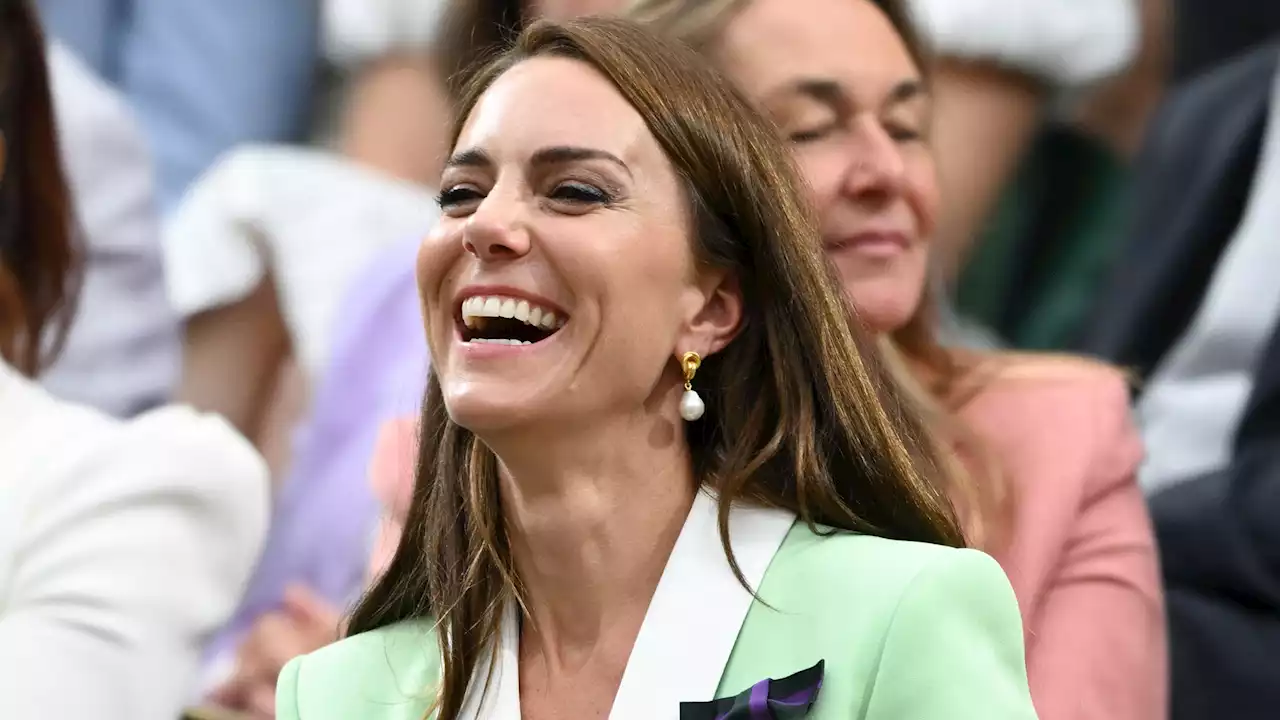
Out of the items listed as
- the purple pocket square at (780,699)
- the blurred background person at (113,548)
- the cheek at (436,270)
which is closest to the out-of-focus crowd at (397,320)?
the blurred background person at (113,548)

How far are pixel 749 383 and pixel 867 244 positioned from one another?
19 cm

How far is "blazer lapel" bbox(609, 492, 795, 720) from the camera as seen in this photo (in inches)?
30.4

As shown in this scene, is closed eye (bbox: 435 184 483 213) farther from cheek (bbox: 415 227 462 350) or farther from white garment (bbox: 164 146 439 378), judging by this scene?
white garment (bbox: 164 146 439 378)

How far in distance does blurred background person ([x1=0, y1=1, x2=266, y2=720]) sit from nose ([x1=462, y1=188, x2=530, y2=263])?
0.27m

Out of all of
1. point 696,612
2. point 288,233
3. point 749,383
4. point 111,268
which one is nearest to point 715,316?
point 749,383

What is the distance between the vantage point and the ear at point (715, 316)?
0.82 meters

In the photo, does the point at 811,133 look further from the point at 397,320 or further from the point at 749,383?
the point at 397,320

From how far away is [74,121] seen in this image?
4.09ft

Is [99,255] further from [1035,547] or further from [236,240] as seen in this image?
[1035,547]

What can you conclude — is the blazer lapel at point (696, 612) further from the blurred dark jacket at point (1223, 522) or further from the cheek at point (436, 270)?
the blurred dark jacket at point (1223, 522)

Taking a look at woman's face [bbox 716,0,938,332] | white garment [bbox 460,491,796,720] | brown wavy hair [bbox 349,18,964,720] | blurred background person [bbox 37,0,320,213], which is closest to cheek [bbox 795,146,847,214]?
woman's face [bbox 716,0,938,332]

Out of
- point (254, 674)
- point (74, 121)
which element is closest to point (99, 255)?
point (74, 121)

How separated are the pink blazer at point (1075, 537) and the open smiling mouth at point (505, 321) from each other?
0.17m

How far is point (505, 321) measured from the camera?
2.65 feet
